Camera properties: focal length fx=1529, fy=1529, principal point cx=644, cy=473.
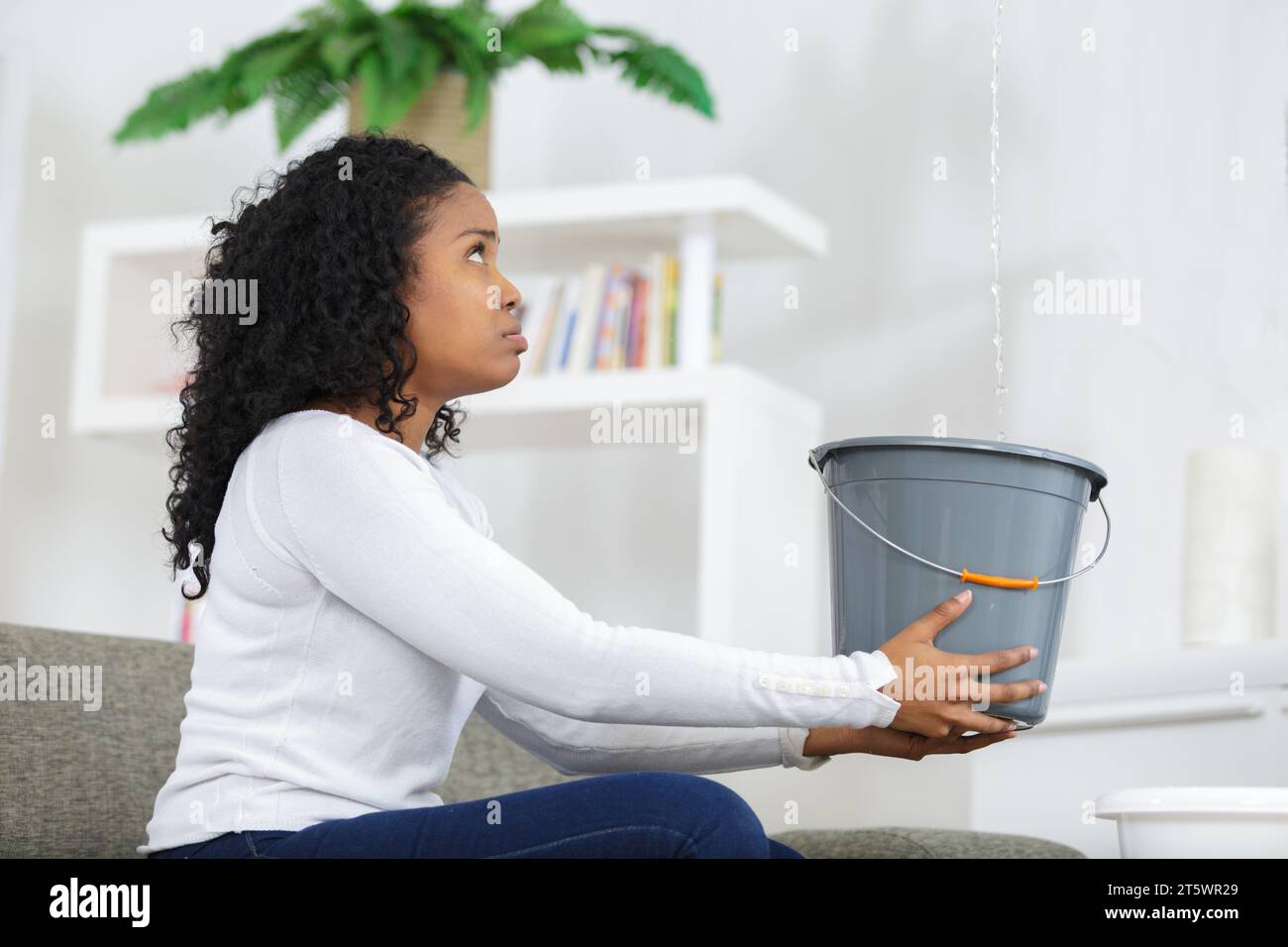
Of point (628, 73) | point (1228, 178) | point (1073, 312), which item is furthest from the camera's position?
point (628, 73)

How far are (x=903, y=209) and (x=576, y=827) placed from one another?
8.72ft

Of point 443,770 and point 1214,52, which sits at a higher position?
point 1214,52

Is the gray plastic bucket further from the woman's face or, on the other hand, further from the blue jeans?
the woman's face

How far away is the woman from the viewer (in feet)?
4.39

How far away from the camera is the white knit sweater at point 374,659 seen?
4.42 feet

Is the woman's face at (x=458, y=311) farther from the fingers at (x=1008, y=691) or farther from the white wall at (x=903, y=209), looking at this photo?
the white wall at (x=903, y=209)

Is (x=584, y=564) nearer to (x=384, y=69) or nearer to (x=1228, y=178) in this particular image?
(x=384, y=69)

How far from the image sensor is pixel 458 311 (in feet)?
5.19

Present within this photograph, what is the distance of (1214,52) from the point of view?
283 cm

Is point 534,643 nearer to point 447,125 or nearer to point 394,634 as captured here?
point 394,634

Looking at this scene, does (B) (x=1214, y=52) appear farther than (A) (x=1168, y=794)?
Yes

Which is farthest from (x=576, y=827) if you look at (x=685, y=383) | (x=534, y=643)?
(x=685, y=383)

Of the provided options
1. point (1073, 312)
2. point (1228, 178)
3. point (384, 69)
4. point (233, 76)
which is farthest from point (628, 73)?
point (1228, 178)
